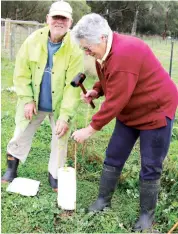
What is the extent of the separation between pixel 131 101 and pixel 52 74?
862mm

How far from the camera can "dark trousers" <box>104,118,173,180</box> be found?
2.90 m

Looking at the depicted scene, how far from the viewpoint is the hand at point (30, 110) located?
11.4 ft

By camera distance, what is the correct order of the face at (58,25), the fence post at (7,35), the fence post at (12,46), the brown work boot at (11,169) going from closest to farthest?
the face at (58,25), the brown work boot at (11,169), the fence post at (12,46), the fence post at (7,35)

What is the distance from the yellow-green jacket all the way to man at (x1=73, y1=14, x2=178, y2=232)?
0.74ft

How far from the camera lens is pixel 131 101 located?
112 inches

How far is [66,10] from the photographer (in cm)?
318

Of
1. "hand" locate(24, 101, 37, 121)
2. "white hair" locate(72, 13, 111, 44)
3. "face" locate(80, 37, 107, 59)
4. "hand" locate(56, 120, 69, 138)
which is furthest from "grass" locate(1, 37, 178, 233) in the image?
"white hair" locate(72, 13, 111, 44)

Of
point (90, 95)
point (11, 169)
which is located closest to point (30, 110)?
point (90, 95)

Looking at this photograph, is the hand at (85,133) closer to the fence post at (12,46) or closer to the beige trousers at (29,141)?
the beige trousers at (29,141)

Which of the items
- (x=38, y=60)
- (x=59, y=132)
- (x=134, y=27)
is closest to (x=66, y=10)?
(x=38, y=60)

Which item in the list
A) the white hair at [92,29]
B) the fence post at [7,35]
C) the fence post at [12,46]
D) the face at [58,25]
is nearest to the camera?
the white hair at [92,29]

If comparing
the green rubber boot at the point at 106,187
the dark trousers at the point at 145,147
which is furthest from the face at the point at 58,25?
the green rubber boot at the point at 106,187

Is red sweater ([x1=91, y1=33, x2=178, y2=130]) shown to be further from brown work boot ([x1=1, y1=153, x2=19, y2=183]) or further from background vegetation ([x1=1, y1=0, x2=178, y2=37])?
background vegetation ([x1=1, y1=0, x2=178, y2=37])

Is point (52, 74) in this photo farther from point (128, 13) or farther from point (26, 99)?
point (128, 13)
